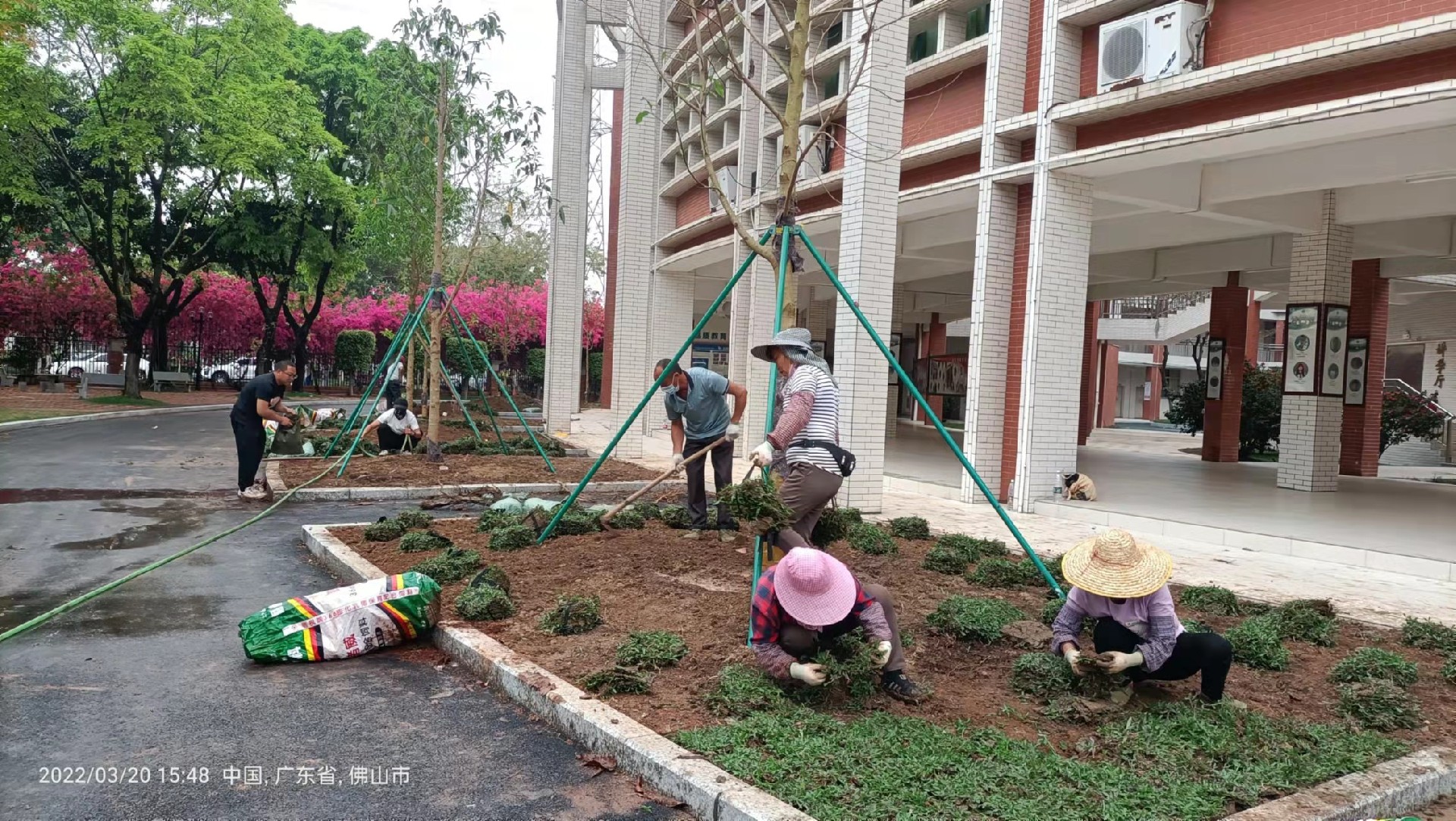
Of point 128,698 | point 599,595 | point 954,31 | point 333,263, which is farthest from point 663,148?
point 128,698

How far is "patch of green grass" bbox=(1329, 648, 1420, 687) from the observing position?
4887 millimetres

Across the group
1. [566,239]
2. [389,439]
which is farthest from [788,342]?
[566,239]

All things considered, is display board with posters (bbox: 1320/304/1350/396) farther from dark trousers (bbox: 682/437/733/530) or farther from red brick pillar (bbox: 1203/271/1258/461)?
dark trousers (bbox: 682/437/733/530)

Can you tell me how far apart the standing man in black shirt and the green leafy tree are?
Result: 16503 millimetres

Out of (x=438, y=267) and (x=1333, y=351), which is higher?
(x=438, y=267)

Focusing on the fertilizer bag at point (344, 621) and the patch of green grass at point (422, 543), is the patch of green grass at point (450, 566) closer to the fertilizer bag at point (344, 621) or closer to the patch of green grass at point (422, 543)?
the patch of green grass at point (422, 543)

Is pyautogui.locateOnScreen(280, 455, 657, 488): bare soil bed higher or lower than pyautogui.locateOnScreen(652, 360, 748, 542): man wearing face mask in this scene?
lower

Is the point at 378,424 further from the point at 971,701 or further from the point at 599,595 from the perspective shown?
the point at 971,701

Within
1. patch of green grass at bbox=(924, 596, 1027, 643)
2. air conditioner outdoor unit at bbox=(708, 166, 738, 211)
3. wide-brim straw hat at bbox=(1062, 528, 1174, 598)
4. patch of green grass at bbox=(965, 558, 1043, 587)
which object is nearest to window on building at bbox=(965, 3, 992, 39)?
air conditioner outdoor unit at bbox=(708, 166, 738, 211)

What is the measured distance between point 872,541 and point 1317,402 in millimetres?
8918

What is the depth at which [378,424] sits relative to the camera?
14383 mm

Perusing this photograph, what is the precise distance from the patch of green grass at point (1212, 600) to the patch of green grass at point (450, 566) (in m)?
5.09

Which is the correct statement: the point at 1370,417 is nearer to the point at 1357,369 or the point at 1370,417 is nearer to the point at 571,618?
the point at 1357,369

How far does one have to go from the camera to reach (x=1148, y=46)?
33.0 ft
